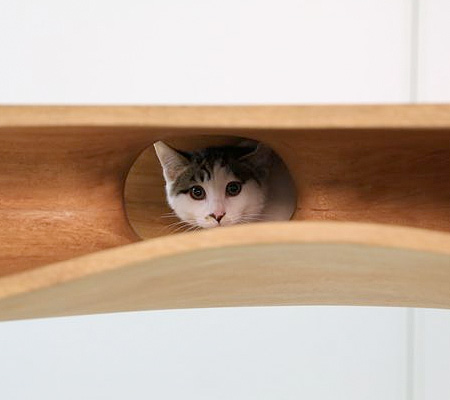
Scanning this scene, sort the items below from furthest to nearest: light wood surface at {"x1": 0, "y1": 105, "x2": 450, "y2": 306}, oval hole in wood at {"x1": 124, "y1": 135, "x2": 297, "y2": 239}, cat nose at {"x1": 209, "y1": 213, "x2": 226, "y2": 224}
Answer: cat nose at {"x1": 209, "y1": 213, "x2": 226, "y2": 224}, oval hole in wood at {"x1": 124, "y1": 135, "x2": 297, "y2": 239}, light wood surface at {"x1": 0, "y1": 105, "x2": 450, "y2": 306}

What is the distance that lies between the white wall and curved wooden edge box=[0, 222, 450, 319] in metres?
0.92

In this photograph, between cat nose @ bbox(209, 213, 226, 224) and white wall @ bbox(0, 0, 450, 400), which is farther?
white wall @ bbox(0, 0, 450, 400)

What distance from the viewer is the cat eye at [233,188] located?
142cm

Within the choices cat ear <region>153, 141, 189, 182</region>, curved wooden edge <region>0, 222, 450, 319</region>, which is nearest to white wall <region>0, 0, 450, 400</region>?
cat ear <region>153, 141, 189, 182</region>

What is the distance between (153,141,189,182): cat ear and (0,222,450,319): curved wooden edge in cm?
46

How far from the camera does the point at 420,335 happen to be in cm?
179


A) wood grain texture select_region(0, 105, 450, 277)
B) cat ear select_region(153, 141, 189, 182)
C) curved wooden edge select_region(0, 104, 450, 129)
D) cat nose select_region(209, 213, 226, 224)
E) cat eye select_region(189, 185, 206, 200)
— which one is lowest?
curved wooden edge select_region(0, 104, 450, 129)

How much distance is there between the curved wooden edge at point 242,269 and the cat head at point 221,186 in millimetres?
520

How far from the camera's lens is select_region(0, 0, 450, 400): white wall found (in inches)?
68.1

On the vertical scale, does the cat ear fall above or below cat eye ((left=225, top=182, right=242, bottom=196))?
below

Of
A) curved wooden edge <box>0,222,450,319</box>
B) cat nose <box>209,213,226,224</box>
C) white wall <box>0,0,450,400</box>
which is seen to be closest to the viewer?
curved wooden edge <box>0,222,450,319</box>

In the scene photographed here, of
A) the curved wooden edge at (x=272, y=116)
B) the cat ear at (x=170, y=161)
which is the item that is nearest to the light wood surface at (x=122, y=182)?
the curved wooden edge at (x=272, y=116)

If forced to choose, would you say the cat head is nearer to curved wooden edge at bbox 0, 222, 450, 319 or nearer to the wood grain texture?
the wood grain texture
